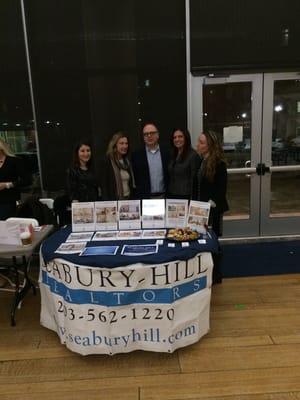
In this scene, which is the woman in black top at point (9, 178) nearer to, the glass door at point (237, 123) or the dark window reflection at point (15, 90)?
the dark window reflection at point (15, 90)

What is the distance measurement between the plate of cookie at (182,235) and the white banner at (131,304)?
165 mm

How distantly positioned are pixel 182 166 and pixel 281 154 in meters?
1.68

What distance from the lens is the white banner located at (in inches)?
76.9

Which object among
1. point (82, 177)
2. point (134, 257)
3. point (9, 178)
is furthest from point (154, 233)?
point (9, 178)

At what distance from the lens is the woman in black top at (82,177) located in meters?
Answer: 2.78

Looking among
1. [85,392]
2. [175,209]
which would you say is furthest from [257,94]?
[85,392]

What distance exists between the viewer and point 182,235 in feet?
7.27

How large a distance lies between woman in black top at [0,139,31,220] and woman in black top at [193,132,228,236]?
5.10 ft

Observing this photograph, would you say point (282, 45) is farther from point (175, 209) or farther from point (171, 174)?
point (175, 209)

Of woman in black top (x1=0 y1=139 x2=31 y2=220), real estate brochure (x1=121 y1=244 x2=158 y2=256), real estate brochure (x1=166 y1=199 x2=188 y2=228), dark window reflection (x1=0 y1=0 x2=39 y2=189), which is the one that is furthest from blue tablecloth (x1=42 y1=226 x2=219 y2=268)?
dark window reflection (x1=0 y1=0 x2=39 y2=189)

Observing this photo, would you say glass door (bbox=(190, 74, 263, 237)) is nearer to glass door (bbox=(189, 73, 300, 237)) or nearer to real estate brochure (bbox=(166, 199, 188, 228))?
glass door (bbox=(189, 73, 300, 237))

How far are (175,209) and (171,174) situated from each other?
500mm

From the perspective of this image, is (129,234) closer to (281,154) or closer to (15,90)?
(15,90)

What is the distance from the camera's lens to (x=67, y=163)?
3.69 meters
